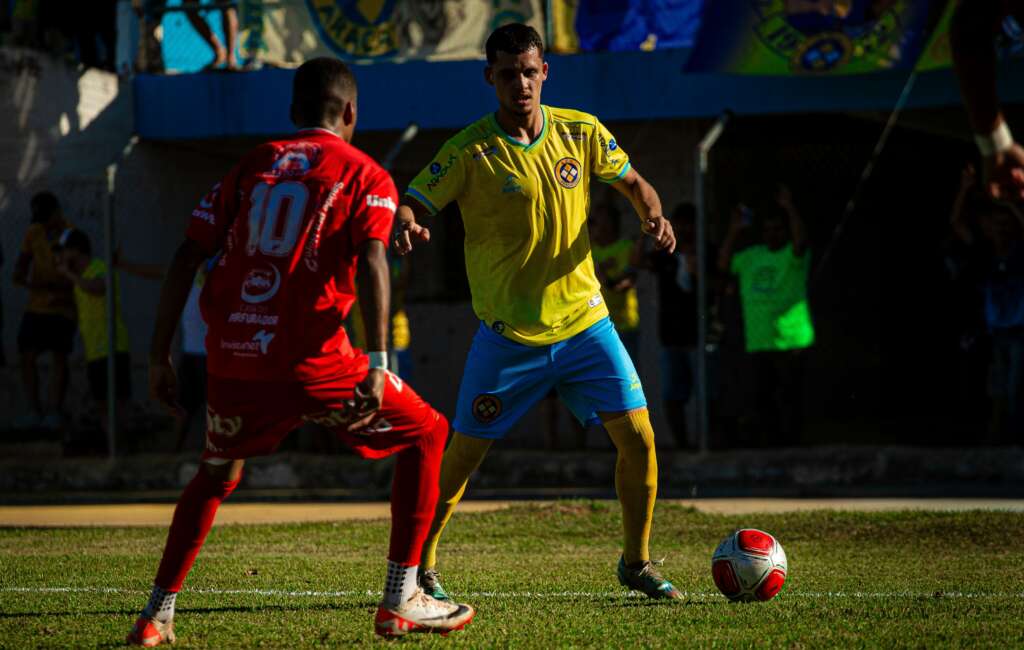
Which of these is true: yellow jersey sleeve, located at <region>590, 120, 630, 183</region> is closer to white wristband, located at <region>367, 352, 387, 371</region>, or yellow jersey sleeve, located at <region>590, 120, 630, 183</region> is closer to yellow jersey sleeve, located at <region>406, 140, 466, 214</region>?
yellow jersey sleeve, located at <region>406, 140, 466, 214</region>

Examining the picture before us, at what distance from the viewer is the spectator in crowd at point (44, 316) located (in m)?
14.7

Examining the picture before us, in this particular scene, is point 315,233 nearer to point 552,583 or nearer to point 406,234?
point 406,234

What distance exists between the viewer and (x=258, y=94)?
50.3 feet

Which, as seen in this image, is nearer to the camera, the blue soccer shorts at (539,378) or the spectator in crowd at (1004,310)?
the blue soccer shorts at (539,378)

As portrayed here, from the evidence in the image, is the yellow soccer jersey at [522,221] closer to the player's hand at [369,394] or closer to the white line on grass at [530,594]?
the white line on grass at [530,594]

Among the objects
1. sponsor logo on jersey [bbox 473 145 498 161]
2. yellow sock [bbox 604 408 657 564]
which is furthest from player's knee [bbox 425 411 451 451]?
sponsor logo on jersey [bbox 473 145 498 161]

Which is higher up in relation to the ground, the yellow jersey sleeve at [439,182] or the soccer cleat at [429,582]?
the yellow jersey sleeve at [439,182]

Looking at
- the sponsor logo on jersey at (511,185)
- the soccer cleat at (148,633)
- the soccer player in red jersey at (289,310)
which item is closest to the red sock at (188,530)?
the soccer player in red jersey at (289,310)

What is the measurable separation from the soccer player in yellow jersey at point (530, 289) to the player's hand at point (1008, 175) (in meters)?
2.18

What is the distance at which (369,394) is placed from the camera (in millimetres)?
5402

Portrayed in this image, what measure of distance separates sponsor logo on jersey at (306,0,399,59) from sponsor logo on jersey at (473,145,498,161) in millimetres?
8221

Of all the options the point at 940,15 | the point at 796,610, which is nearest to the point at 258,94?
the point at 940,15

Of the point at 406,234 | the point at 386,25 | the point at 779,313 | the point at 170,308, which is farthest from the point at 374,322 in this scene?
the point at 386,25

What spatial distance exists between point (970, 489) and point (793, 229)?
8.52ft
